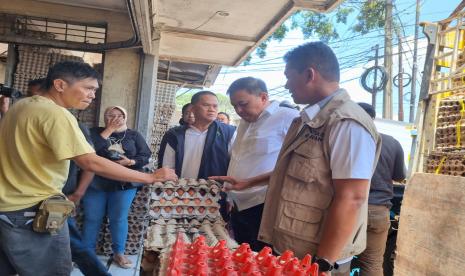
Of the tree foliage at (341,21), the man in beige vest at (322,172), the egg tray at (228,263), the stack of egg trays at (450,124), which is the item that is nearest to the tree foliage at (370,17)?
the tree foliage at (341,21)

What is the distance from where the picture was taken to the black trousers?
9.46 ft

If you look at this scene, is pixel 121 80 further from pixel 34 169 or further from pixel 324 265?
pixel 324 265

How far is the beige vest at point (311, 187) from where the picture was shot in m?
1.90

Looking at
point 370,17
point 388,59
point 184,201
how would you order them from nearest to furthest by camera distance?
point 184,201, point 388,59, point 370,17

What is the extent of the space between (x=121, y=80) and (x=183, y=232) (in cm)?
387

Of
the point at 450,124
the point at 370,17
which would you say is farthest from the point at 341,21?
the point at 450,124

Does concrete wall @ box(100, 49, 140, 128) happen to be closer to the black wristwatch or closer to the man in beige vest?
the man in beige vest

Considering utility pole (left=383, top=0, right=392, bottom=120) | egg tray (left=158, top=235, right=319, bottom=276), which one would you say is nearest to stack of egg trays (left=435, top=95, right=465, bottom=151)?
egg tray (left=158, top=235, right=319, bottom=276)

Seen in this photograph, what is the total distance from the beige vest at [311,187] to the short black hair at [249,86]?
3.04 ft

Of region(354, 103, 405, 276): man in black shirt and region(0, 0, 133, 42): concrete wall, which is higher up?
region(0, 0, 133, 42): concrete wall

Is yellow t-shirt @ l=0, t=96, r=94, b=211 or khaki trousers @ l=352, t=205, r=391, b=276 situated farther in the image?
khaki trousers @ l=352, t=205, r=391, b=276

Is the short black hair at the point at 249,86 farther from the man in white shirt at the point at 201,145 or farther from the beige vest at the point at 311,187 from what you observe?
the beige vest at the point at 311,187

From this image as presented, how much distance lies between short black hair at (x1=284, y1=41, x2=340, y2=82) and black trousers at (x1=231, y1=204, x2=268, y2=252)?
118 centimetres

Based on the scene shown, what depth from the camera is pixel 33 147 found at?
7.54ft
